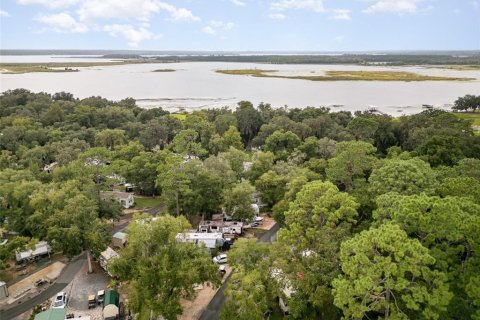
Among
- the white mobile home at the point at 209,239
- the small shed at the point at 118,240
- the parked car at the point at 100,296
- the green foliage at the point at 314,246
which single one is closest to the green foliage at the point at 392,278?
the green foliage at the point at 314,246

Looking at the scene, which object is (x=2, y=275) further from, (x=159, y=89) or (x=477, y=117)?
(x=159, y=89)

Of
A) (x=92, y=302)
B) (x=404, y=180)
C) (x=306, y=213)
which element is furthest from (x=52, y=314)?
(x=404, y=180)

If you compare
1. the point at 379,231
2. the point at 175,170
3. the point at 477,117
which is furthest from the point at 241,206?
the point at 477,117

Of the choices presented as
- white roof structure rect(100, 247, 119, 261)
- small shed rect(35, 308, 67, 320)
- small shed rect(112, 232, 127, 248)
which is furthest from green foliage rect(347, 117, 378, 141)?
small shed rect(35, 308, 67, 320)

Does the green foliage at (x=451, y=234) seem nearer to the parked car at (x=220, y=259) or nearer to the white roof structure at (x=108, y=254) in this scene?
the parked car at (x=220, y=259)

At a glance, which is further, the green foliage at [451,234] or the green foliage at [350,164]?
the green foliage at [350,164]
